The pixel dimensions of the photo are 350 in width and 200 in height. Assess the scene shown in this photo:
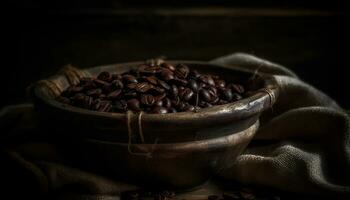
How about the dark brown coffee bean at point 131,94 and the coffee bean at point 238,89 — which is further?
the coffee bean at point 238,89

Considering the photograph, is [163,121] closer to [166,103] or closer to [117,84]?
[166,103]

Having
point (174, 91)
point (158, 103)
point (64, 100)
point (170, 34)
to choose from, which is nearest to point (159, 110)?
point (158, 103)

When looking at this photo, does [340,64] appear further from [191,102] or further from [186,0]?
[191,102]

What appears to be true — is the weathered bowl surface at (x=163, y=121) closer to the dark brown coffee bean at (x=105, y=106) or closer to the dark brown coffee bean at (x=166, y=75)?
the dark brown coffee bean at (x=105, y=106)

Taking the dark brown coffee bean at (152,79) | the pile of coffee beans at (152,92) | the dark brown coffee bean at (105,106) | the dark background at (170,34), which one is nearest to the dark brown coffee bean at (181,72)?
the pile of coffee beans at (152,92)

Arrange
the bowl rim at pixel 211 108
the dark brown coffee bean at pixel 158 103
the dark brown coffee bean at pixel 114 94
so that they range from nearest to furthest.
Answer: the bowl rim at pixel 211 108 < the dark brown coffee bean at pixel 158 103 < the dark brown coffee bean at pixel 114 94

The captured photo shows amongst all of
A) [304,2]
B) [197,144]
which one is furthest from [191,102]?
[304,2]
